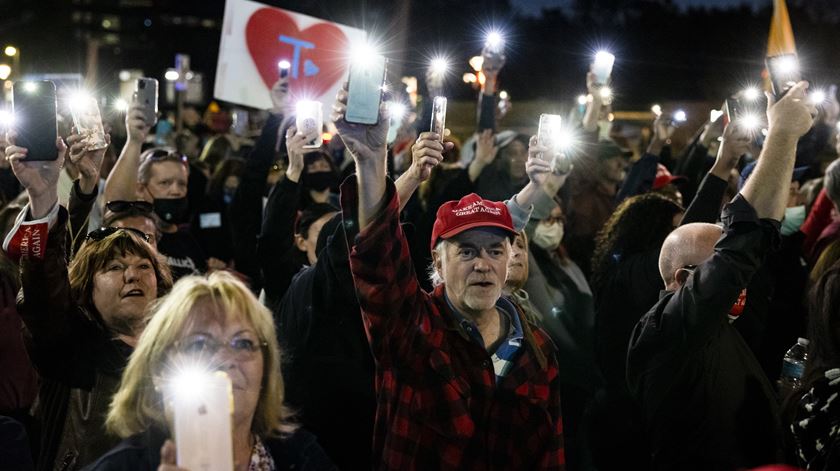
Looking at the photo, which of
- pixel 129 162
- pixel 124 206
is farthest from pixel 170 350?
pixel 129 162

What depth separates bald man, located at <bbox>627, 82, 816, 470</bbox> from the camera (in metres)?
3.31

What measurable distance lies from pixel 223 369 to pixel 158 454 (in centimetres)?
30

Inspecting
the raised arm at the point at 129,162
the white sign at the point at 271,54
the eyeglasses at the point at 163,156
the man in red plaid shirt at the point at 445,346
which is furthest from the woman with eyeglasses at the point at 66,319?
the white sign at the point at 271,54

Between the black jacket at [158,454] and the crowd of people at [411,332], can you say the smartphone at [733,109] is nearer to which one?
the crowd of people at [411,332]

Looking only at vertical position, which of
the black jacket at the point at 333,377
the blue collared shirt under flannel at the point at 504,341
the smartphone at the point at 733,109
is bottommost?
the black jacket at the point at 333,377

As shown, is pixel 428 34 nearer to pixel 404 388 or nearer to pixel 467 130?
pixel 467 130

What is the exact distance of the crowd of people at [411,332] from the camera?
2.88m

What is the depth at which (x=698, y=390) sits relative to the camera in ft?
11.9

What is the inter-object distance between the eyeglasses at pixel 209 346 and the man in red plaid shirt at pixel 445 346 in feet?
1.54

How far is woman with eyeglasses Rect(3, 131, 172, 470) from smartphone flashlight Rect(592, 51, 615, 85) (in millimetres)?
4204

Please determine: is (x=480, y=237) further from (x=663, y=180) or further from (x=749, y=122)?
(x=663, y=180)

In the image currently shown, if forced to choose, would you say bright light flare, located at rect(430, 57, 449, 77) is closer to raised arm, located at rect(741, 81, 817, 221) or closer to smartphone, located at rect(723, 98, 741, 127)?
smartphone, located at rect(723, 98, 741, 127)

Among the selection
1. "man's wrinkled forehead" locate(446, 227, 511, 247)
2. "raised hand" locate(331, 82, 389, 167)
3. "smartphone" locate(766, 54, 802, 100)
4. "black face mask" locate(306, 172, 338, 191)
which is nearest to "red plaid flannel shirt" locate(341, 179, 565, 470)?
"raised hand" locate(331, 82, 389, 167)

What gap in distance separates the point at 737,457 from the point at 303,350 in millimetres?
1951
